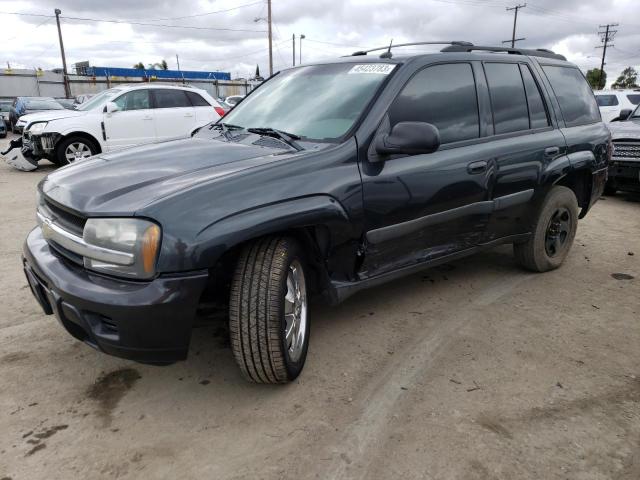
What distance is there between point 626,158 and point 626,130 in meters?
0.51

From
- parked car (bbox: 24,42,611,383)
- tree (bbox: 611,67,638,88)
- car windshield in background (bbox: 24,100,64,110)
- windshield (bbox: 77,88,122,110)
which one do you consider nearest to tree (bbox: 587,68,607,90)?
tree (bbox: 611,67,638,88)

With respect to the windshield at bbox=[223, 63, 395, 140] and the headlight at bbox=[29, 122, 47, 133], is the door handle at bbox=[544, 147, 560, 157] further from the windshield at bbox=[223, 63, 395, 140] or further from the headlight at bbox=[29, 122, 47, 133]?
the headlight at bbox=[29, 122, 47, 133]

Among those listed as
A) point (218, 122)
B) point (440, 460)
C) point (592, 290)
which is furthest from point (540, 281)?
point (218, 122)

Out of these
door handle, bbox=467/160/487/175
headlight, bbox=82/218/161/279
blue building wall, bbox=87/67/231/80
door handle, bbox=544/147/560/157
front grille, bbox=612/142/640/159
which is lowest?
front grille, bbox=612/142/640/159

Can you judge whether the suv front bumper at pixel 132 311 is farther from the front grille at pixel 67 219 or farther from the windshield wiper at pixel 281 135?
the windshield wiper at pixel 281 135

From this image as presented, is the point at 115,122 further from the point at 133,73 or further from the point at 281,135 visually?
the point at 133,73

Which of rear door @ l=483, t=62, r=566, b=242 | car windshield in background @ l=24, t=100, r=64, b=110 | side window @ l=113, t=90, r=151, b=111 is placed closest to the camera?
rear door @ l=483, t=62, r=566, b=242

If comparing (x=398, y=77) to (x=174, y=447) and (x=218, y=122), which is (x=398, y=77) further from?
(x=174, y=447)

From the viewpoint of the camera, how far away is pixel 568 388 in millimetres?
2697

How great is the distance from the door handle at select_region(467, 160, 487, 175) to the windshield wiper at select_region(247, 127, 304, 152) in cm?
119

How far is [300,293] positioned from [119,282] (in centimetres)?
93

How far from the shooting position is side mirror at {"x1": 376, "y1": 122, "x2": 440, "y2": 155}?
8.96 feet

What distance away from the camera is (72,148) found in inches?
380

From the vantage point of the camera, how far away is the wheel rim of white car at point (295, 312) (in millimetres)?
2629
